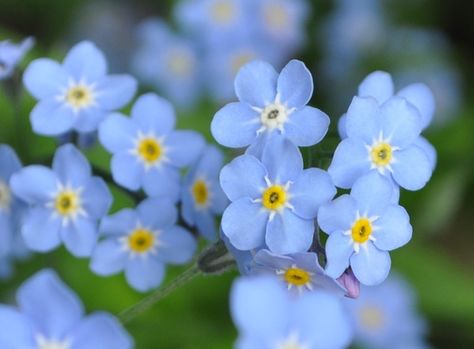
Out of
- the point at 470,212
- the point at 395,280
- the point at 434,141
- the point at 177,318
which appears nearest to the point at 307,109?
the point at 177,318

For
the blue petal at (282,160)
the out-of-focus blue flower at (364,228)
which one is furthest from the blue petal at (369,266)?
the blue petal at (282,160)

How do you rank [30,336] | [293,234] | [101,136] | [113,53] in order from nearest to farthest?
[30,336], [293,234], [101,136], [113,53]

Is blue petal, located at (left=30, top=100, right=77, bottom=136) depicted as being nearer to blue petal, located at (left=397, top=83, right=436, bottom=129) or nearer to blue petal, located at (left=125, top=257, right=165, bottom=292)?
blue petal, located at (left=125, top=257, right=165, bottom=292)

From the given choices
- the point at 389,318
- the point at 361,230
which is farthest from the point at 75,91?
the point at 389,318

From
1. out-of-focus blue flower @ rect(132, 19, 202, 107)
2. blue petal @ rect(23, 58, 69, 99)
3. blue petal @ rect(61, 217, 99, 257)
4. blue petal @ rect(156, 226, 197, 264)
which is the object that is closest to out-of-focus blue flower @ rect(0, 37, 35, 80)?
blue petal @ rect(23, 58, 69, 99)

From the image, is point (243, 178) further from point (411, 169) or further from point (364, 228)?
point (411, 169)

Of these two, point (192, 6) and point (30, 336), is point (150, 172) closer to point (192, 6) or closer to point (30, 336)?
point (30, 336)
